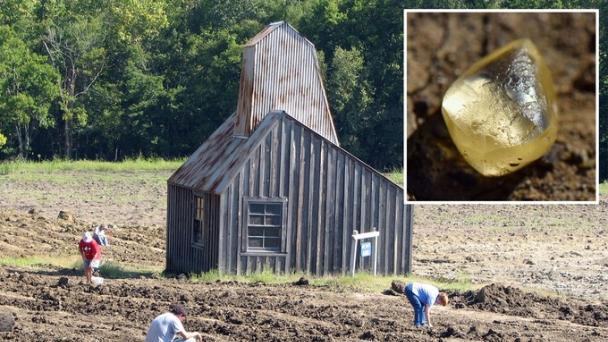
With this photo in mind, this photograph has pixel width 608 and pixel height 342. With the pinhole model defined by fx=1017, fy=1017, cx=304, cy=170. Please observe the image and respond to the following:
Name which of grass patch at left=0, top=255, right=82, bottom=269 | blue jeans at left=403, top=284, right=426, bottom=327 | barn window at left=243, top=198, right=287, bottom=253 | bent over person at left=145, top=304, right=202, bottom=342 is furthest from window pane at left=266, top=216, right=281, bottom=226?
bent over person at left=145, top=304, right=202, bottom=342

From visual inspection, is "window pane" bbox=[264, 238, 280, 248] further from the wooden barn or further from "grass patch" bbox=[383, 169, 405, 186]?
"grass patch" bbox=[383, 169, 405, 186]

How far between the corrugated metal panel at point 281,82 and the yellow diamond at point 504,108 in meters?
15.8

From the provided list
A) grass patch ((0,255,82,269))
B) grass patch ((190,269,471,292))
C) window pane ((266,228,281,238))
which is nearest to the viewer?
grass patch ((190,269,471,292))

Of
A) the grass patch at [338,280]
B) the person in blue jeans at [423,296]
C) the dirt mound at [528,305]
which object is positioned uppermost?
the person in blue jeans at [423,296]

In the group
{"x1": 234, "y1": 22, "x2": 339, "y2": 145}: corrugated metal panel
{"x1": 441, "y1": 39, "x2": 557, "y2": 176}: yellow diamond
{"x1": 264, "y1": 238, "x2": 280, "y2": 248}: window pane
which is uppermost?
{"x1": 234, "y1": 22, "x2": 339, "y2": 145}: corrugated metal panel

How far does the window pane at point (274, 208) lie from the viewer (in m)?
23.0

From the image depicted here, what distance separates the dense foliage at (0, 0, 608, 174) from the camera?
5750 centimetres

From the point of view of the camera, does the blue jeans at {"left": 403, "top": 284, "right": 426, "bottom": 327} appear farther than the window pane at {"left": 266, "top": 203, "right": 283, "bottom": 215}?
No

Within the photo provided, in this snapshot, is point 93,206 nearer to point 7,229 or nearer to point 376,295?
point 7,229

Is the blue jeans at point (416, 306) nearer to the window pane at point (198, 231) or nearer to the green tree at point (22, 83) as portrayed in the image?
the window pane at point (198, 231)

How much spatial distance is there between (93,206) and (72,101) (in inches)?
935

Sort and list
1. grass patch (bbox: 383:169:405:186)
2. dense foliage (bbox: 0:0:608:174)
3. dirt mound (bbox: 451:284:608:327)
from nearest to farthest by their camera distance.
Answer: dirt mound (bbox: 451:284:608:327) < grass patch (bbox: 383:169:405:186) < dense foliage (bbox: 0:0:608:174)

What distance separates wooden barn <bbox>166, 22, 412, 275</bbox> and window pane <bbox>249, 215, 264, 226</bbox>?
2 cm

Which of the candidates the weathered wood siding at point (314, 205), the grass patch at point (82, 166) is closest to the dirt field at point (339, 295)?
the weathered wood siding at point (314, 205)
